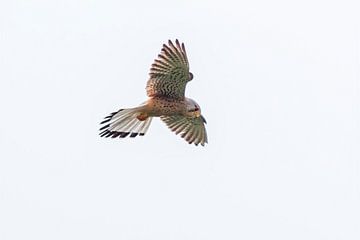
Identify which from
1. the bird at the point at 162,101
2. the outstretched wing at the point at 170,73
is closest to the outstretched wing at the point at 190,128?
the bird at the point at 162,101

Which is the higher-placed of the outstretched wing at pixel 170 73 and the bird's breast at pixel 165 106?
the outstretched wing at pixel 170 73

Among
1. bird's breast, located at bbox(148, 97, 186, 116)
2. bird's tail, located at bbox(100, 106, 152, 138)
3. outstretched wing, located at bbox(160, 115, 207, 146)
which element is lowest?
bird's tail, located at bbox(100, 106, 152, 138)

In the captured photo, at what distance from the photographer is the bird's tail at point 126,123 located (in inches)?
643

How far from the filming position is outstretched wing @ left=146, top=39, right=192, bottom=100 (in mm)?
16578

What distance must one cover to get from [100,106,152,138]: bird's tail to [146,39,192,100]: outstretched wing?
47 centimetres

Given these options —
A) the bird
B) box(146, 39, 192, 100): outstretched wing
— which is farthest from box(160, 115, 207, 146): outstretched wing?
box(146, 39, 192, 100): outstretched wing

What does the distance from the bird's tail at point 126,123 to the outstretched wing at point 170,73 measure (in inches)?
18.4

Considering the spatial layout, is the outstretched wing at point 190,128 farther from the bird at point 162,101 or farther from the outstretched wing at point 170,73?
the outstretched wing at point 170,73

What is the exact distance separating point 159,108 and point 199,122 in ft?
4.45

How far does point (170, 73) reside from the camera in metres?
16.8

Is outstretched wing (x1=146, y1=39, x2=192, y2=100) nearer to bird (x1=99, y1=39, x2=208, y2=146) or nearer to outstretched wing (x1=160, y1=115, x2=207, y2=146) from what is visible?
bird (x1=99, y1=39, x2=208, y2=146)

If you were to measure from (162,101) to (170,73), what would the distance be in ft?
1.65

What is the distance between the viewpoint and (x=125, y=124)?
16656 millimetres

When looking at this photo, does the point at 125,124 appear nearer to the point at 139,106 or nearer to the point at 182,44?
the point at 139,106
